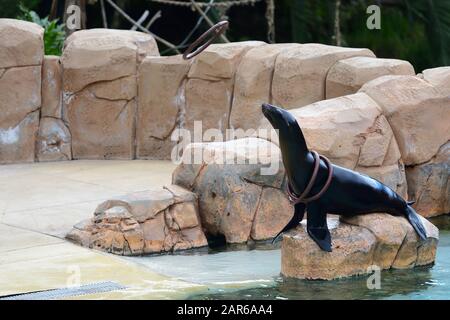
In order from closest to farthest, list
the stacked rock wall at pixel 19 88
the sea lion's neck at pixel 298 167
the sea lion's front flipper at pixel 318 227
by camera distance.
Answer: the sea lion's front flipper at pixel 318 227 < the sea lion's neck at pixel 298 167 < the stacked rock wall at pixel 19 88

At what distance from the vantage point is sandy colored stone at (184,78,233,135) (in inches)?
413

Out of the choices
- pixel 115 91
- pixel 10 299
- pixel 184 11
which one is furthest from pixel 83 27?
pixel 10 299

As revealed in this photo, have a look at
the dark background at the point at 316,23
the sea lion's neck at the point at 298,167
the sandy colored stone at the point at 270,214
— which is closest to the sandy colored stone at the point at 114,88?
the sandy colored stone at the point at 270,214

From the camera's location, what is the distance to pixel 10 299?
614 cm

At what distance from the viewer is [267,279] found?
275 inches

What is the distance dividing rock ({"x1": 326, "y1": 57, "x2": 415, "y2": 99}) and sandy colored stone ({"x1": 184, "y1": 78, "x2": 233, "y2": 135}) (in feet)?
4.04

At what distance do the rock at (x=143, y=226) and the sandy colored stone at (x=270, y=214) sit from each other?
0.44 metres

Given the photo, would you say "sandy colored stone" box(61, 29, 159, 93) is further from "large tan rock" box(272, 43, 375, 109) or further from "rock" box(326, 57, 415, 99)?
"rock" box(326, 57, 415, 99)

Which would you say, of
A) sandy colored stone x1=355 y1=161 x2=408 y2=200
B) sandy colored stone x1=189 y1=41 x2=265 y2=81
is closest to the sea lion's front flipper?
sandy colored stone x1=355 y1=161 x2=408 y2=200

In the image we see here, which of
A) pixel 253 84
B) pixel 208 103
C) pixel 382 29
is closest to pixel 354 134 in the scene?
pixel 253 84

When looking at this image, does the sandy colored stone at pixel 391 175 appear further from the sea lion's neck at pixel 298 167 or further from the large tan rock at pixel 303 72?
the sea lion's neck at pixel 298 167

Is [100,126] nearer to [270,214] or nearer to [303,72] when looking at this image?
[303,72]

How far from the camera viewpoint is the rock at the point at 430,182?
9219 mm
